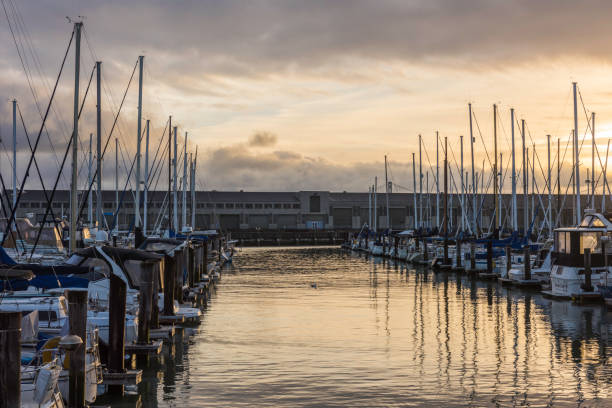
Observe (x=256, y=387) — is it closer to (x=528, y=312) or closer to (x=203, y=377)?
(x=203, y=377)

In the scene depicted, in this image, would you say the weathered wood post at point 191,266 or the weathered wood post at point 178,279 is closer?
the weathered wood post at point 178,279

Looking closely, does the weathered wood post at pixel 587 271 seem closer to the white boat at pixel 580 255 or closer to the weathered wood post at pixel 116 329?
the white boat at pixel 580 255

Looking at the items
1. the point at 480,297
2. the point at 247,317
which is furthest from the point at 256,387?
the point at 480,297

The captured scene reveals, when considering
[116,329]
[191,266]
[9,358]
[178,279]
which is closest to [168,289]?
[178,279]

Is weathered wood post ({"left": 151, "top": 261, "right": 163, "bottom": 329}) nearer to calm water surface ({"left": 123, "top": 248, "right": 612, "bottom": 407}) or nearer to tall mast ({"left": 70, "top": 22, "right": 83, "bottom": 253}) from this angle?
calm water surface ({"left": 123, "top": 248, "right": 612, "bottom": 407})

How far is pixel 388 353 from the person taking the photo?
88.7 ft

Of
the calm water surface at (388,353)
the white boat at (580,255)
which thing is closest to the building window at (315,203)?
the calm water surface at (388,353)

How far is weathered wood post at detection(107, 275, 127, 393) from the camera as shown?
20.4 m

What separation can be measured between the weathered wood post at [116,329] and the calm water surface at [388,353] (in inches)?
48.2

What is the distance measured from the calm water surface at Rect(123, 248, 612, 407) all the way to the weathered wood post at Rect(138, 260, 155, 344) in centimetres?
110

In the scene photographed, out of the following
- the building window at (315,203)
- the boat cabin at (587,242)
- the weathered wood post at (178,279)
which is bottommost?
the weathered wood post at (178,279)

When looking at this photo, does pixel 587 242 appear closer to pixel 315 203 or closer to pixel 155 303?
pixel 155 303

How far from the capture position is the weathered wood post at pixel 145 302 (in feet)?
81.6

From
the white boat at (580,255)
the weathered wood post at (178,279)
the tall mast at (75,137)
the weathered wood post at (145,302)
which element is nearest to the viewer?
the weathered wood post at (145,302)
